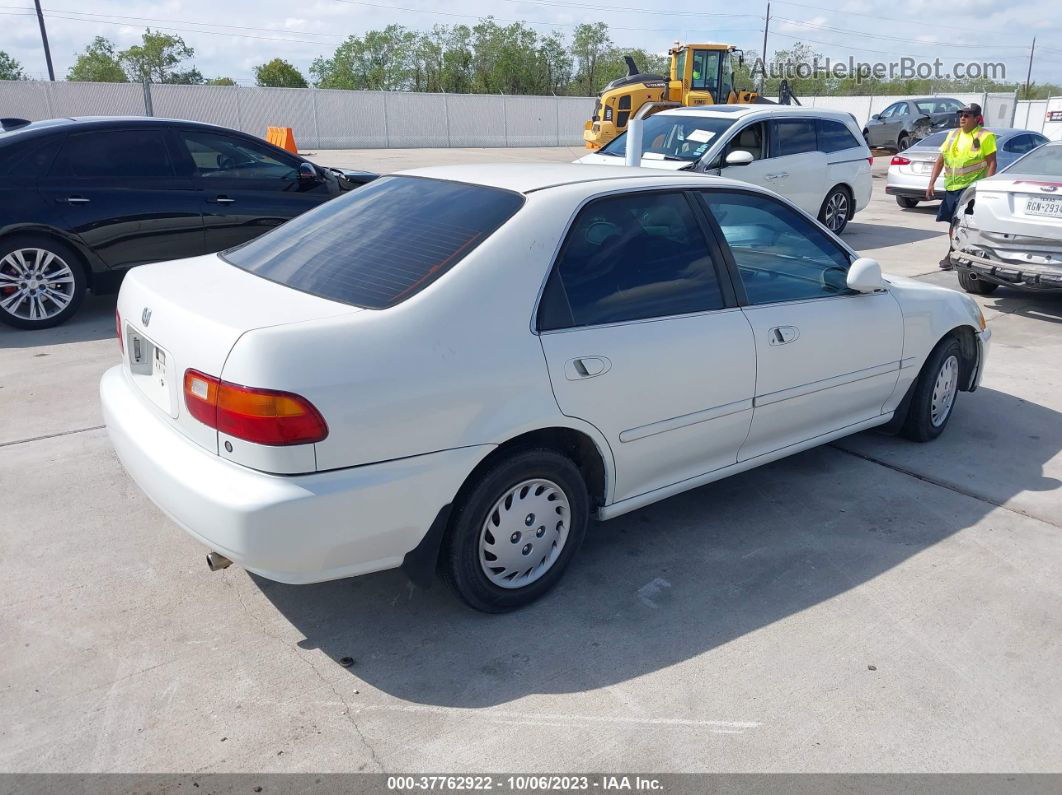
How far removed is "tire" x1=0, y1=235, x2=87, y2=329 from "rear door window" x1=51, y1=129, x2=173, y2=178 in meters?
0.62

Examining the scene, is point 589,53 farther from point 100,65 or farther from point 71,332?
point 71,332

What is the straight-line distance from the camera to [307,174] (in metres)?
8.11

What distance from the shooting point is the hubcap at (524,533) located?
3.21 m

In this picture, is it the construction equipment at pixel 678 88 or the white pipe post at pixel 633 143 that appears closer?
the white pipe post at pixel 633 143

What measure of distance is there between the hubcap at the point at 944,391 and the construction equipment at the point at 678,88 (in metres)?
16.7

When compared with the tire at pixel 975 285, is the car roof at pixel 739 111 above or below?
above

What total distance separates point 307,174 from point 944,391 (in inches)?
228

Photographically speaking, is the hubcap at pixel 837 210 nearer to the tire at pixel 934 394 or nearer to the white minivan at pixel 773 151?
the white minivan at pixel 773 151

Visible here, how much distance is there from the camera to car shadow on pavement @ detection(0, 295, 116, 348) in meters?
6.71

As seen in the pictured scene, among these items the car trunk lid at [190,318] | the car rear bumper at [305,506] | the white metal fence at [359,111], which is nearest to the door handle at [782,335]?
the car rear bumper at [305,506]

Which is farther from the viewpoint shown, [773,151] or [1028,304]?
[773,151]

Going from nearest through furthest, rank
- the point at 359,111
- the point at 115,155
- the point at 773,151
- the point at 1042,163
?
the point at 115,155
the point at 1042,163
the point at 773,151
the point at 359,111

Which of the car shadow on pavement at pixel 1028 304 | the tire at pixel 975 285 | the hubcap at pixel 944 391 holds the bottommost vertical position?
the car shadow on pavement at pixel 1028 304

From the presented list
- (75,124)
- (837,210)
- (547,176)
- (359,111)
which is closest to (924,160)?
(837,210)
